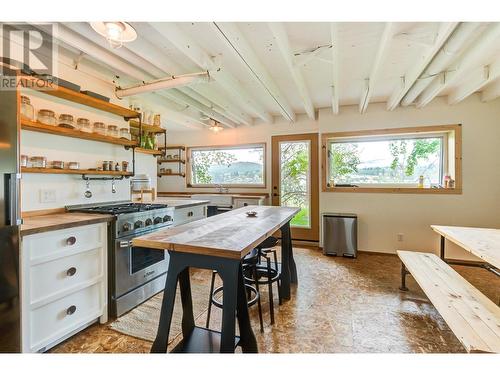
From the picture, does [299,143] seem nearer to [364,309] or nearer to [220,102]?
[220,102]

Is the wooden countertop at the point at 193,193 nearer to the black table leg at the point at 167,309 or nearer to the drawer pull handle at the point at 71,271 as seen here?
the drawer pull handle at the point at 71,271

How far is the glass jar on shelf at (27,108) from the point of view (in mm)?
1889

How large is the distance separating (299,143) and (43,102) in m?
3.76

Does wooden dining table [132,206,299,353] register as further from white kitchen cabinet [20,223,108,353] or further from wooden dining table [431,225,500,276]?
wooden dining table [431,225,500,276]

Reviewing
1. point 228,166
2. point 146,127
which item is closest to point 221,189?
point 228,166

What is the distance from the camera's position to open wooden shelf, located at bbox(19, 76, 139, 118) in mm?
1950

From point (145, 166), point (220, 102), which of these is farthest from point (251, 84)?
point (145, 166)

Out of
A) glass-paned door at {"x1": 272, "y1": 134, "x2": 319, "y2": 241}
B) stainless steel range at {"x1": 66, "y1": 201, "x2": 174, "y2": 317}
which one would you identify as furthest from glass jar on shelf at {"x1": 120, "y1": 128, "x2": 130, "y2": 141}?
glass-paned door at {"x1": 272, "y1": 134, "x2": 319, "y2": 241}

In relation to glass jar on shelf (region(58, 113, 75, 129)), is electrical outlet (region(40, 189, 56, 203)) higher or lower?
lower

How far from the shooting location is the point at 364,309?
230 cm

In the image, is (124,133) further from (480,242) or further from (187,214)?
(480,242)

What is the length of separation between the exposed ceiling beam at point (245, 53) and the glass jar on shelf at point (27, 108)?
1.63 m

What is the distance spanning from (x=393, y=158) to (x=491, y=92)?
55.1 inches

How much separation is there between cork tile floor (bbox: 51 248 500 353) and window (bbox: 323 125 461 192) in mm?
1519
